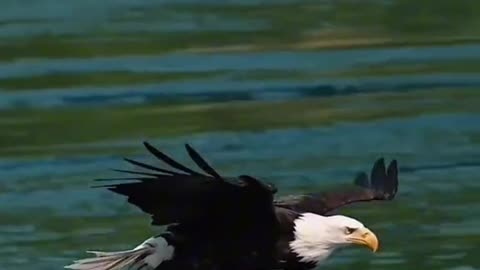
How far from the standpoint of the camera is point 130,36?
17.5 meters

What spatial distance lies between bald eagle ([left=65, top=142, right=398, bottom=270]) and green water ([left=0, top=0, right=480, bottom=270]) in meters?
1.34

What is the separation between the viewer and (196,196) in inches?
372

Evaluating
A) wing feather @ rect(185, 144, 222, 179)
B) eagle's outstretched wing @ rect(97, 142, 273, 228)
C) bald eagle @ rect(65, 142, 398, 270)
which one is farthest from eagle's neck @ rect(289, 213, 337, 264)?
wing feather @ rect(185, 144, 222, 179)

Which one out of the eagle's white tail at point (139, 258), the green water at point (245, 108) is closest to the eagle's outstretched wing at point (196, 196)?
the eagle's white tail at point (139, 258)

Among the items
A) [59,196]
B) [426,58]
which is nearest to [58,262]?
[59,196]

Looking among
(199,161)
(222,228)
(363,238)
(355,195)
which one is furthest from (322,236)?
(199,161)

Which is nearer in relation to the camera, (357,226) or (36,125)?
(357,226)

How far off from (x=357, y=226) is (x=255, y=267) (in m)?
0.51

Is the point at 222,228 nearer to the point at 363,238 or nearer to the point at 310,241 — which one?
the point at 310,241

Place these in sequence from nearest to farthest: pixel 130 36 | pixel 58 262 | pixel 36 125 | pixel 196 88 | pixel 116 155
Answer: pixel 58 262, pixel 116 155, pixel 36 125, pixel 196 88, pixel 130 36

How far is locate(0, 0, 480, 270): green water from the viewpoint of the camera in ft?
39.9

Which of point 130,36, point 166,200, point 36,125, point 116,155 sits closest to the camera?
point 166,200

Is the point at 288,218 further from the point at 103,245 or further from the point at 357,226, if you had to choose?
the point at 103,245

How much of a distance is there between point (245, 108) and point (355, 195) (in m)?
4.47
